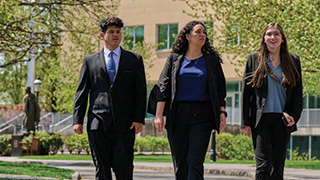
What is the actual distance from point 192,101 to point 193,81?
0.71 feet

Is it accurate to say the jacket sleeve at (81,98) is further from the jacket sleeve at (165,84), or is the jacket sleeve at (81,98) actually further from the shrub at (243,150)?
the shrub at (243,150)

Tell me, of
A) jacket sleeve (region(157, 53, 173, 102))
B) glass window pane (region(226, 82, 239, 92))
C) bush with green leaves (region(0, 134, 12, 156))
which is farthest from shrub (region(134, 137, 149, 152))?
jacket sleeve (region(157, 53, 173, 102))

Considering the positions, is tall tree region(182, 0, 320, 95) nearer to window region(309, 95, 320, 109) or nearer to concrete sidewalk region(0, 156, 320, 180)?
concrete sidewalk region(0, 156, 320, 180)

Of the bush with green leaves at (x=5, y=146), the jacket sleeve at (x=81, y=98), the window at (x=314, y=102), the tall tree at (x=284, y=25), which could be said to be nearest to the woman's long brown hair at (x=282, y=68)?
the jacket sleeve at (x=81, y=98)

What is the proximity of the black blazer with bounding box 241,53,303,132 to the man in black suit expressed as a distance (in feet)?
3.92

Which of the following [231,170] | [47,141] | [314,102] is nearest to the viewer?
[231,170]

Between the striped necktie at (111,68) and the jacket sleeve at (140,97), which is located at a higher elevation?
the striped necktie at (111,68)

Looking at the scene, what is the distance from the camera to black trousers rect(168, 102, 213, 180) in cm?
730

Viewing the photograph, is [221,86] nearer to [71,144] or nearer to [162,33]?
[71,144]

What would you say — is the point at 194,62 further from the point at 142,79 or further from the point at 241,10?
the point at 241,10

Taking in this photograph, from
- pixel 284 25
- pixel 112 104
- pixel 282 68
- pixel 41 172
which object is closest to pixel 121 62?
pixel 112 104

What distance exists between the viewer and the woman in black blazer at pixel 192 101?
7.37m

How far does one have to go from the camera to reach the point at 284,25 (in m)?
21.7

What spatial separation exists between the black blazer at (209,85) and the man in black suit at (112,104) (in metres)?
0.27
